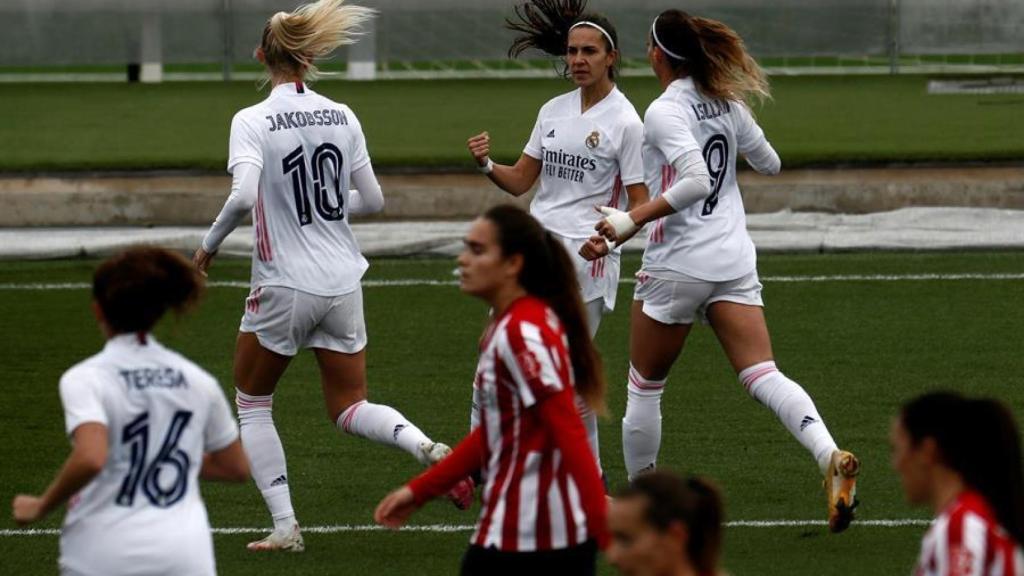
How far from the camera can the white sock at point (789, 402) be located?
7594mm

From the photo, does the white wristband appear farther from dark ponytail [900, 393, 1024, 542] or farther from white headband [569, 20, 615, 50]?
dark ponytail [900, 393, 1024, 542]

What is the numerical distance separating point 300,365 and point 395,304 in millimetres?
1878

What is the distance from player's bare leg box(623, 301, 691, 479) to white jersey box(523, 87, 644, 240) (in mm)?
538

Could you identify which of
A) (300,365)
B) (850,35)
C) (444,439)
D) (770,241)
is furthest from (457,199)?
(850,35)

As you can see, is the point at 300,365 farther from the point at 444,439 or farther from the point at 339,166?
the point at 339,166

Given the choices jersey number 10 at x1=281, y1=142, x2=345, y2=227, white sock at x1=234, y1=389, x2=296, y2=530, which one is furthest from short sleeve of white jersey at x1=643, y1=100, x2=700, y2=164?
white sock at x1=234, y1=389, x2=296, y2=530

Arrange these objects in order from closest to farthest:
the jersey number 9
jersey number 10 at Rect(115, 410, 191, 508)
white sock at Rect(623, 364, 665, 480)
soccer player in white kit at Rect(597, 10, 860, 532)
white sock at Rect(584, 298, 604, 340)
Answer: jersey number 10 at Rect(115, 410, 191, 508) < soccer player in white kit at Rect(597, 10, 860, 532) < the jersey number 9 < white sock at Rect(623, 364, 665, 480) < white sock at Rect(584, 298, 604, 340)

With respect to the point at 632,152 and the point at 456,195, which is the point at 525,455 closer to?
the point at 632,152

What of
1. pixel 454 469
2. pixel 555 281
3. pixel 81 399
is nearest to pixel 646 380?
pixel 454 469

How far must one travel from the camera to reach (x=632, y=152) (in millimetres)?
8234

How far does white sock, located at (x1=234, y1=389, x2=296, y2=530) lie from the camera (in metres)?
7.62

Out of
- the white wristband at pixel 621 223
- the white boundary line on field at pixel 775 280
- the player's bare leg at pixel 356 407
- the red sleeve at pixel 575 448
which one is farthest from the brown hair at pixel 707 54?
the white boundary line on field at pixel 775 280

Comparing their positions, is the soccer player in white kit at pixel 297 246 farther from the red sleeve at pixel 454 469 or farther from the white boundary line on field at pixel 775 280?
the white boundary line on field at pixel 775 280

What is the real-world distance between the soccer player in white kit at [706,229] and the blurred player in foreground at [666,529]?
360 cm
